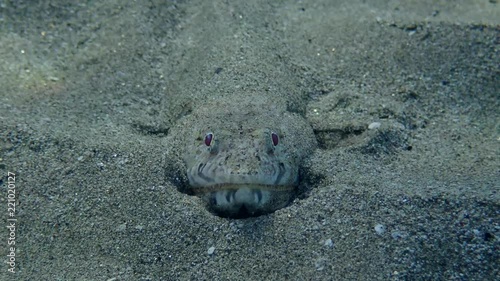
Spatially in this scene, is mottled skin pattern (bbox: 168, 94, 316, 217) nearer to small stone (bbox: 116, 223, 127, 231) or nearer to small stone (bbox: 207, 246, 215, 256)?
small stone (bbox: 207, 246, 215, 256)

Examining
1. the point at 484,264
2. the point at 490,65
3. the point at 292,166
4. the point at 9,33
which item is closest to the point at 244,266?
the point at 292,166

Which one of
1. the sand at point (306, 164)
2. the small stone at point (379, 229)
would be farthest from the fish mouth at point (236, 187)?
the small stone at point (379, 229)

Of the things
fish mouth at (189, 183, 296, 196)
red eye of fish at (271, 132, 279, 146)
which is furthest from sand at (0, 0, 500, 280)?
red eye of fish at (271, 132, 279, 146)

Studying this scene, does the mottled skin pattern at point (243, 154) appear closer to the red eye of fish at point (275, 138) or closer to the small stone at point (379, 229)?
the red eye of fish at point (275, 138)

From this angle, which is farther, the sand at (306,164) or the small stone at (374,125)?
the small stone at (374,125)

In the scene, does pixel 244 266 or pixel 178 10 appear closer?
pixel 244 266

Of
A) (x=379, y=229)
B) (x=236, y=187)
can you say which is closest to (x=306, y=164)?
(x=236, y=187)

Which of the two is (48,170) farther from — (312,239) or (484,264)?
(484,264)
